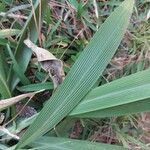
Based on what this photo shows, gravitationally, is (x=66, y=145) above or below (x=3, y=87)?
below

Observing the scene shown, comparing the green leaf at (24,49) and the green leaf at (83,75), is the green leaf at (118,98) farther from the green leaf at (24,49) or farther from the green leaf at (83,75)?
the green leaf at (24,49)

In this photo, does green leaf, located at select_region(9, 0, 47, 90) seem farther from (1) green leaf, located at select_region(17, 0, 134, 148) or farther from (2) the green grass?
(1) green leaf, located at select_region(17, 0, 134, 148)

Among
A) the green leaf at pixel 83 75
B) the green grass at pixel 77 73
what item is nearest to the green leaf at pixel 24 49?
the green grass at pixel 77 73

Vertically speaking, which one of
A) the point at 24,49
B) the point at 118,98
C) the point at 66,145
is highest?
the point at 24,49

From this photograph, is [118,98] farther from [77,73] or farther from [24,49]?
[24,49]

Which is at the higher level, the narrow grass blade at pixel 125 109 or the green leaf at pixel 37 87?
the green leaf at pixel 37 87

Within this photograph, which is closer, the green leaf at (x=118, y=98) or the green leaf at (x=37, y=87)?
the green leaf at (x=118, y=98)

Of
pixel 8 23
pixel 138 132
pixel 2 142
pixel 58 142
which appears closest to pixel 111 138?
pixel 138 132

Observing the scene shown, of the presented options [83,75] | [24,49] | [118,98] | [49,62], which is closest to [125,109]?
[118,98]
